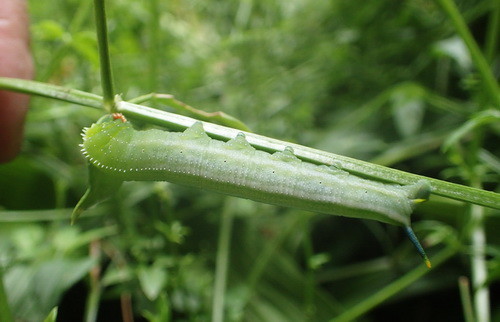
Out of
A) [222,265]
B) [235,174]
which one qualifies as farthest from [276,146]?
[222,265]

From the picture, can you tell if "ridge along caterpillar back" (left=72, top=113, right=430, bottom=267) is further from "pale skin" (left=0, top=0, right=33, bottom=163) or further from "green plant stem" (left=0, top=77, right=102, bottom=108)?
"pale skin" (left=0, top=0, right=33, bottom=163)

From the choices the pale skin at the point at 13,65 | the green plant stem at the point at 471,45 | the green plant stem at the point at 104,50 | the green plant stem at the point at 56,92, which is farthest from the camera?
the pale skin at the point at 13,65

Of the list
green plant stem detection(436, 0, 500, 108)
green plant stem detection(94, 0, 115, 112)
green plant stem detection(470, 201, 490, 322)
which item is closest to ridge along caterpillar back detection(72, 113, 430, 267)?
green plant stem detection(94, 0, 115, 112)

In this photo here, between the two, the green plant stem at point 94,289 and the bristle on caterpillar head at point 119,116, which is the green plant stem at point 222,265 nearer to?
the green plant stem at point 94,289

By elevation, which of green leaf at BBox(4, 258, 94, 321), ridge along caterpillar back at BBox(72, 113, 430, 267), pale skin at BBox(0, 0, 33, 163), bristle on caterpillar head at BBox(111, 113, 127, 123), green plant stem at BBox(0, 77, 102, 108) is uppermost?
pale skin at BBox(0, 0, 33, 163)

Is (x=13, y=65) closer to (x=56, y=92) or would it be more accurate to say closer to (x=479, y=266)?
(x=56, y=92)

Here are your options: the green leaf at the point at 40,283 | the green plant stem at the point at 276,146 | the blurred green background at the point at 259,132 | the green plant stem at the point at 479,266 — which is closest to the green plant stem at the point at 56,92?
the green plant stem at the point at 276,146
